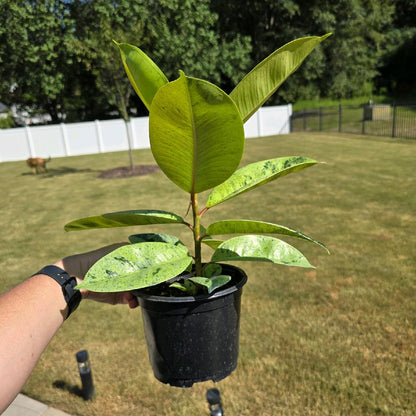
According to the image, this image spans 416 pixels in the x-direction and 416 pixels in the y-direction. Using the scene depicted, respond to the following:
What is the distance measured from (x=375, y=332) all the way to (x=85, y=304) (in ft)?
9.67

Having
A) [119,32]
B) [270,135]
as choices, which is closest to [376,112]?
[270,135]

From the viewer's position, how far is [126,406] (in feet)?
8.54

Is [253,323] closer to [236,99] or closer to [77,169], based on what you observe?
[236,99]

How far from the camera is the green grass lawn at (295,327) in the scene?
2.59 meters

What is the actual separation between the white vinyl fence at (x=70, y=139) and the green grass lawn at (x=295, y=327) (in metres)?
13.1

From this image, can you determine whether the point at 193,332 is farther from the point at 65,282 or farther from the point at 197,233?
the point at 65,282

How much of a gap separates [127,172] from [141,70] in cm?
1168

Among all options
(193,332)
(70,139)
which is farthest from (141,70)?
(70,139)

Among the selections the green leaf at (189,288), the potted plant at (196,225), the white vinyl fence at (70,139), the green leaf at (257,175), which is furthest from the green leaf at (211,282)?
the white vinyl fence at (70,139)

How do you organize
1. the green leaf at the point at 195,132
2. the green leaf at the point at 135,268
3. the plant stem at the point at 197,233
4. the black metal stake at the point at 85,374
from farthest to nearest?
the black metal stake at the point at 85,374 < the plant stem at the point at 197,233 < the green leaf at the point at 135,268 < the green leaf at the point at 195,132

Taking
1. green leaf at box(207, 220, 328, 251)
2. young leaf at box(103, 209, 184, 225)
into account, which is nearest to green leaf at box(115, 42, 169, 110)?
young leaf at box(103, 209, 184, 225)

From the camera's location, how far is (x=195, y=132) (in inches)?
33.8

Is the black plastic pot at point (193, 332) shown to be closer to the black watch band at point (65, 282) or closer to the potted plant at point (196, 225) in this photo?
the potted plant at point (196, 225)

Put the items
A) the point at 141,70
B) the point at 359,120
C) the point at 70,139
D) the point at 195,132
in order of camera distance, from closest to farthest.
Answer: the point at 195,132, the point at 141,70, the point at 70,139, the point at 359,120
